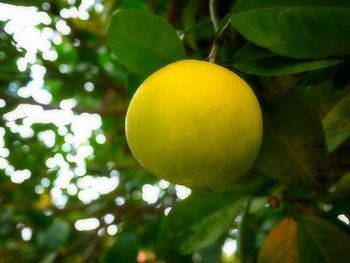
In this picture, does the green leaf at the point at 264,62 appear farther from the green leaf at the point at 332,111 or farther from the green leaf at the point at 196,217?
the green leaf at the point at 196,217

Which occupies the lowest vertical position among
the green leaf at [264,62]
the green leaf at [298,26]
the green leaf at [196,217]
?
the green leaf at [196,217]

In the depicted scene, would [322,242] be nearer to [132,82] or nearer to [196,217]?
[196,217]

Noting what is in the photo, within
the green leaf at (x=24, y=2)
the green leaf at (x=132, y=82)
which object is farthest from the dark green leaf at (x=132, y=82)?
the green leaf at (x=24, y=2)

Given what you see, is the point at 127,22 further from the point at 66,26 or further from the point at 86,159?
the point at 86,159

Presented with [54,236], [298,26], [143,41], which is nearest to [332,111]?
[298,26]

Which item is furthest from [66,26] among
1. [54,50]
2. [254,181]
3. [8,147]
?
[254,181]
